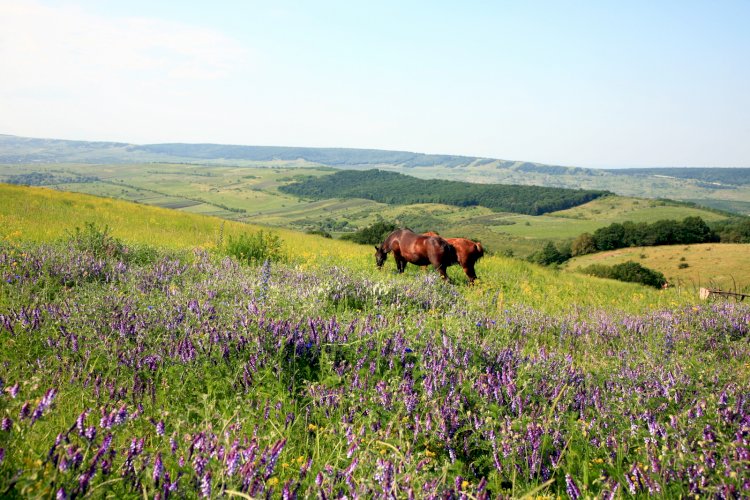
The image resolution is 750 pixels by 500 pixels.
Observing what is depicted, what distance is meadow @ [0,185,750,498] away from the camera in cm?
200

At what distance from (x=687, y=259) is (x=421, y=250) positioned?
89.5 m

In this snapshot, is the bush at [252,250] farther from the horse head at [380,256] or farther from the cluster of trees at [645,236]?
the cluster of trees at [645,236]

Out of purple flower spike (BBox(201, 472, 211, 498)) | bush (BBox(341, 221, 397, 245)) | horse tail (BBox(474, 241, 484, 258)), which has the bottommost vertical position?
bush (BBox(341, 221, 397, 245))

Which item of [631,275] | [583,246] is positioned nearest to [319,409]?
[631,275]

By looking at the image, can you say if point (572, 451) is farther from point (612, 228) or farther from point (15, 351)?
point (612, 228)

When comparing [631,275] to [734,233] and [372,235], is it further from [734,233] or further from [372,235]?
[734,233]

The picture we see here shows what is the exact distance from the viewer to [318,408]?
325 cm

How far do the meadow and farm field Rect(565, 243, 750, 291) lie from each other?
73.8 m

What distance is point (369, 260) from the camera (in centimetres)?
1570

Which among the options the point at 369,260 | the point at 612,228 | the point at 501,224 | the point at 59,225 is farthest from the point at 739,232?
the point at 59,225

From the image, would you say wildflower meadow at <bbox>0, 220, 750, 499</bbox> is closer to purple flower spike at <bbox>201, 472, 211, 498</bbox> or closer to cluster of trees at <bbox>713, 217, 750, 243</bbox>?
purple flower spike at <bbox>201, 472, 211, 498</bbox>

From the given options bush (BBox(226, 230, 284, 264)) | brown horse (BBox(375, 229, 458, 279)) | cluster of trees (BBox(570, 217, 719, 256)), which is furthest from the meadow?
cluster of trees (BBox(570, 217, 719, 256))

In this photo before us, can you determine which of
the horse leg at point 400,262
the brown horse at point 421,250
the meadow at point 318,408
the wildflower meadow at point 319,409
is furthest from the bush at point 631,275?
the wildflower meadow at point 319,409

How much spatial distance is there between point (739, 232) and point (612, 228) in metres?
27.3
